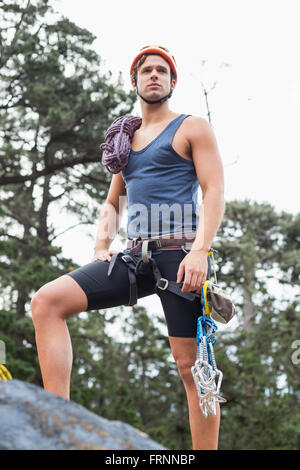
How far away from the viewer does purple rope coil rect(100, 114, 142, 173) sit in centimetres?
266

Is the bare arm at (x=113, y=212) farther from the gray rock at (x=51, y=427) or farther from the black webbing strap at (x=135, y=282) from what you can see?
the gray rock at (x=51, y=427)

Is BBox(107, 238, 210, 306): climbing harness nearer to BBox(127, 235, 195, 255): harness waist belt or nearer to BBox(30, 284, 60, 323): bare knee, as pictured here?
BBox(127, 235, 195, 255): harness waist belt

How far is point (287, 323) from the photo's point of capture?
14875 millimetres

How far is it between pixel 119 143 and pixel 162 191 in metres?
0.36

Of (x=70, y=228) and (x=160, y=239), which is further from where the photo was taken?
(x=70, y=228)

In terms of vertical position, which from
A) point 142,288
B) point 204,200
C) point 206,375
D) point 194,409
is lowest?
point 194,409

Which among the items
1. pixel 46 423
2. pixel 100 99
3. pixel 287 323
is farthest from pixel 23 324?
pixel 46 423

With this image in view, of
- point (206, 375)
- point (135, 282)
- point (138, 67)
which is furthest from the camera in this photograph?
point (138, 67)

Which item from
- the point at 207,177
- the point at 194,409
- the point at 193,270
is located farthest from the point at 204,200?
the point at 194,409

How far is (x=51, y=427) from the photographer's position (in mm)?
1092

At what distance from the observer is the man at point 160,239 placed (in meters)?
2.22

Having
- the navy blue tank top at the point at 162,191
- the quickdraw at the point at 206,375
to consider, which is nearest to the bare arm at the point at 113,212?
the navy blue tank top at the point at 162,191

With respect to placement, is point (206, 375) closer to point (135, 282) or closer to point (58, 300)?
point (135, 282)
